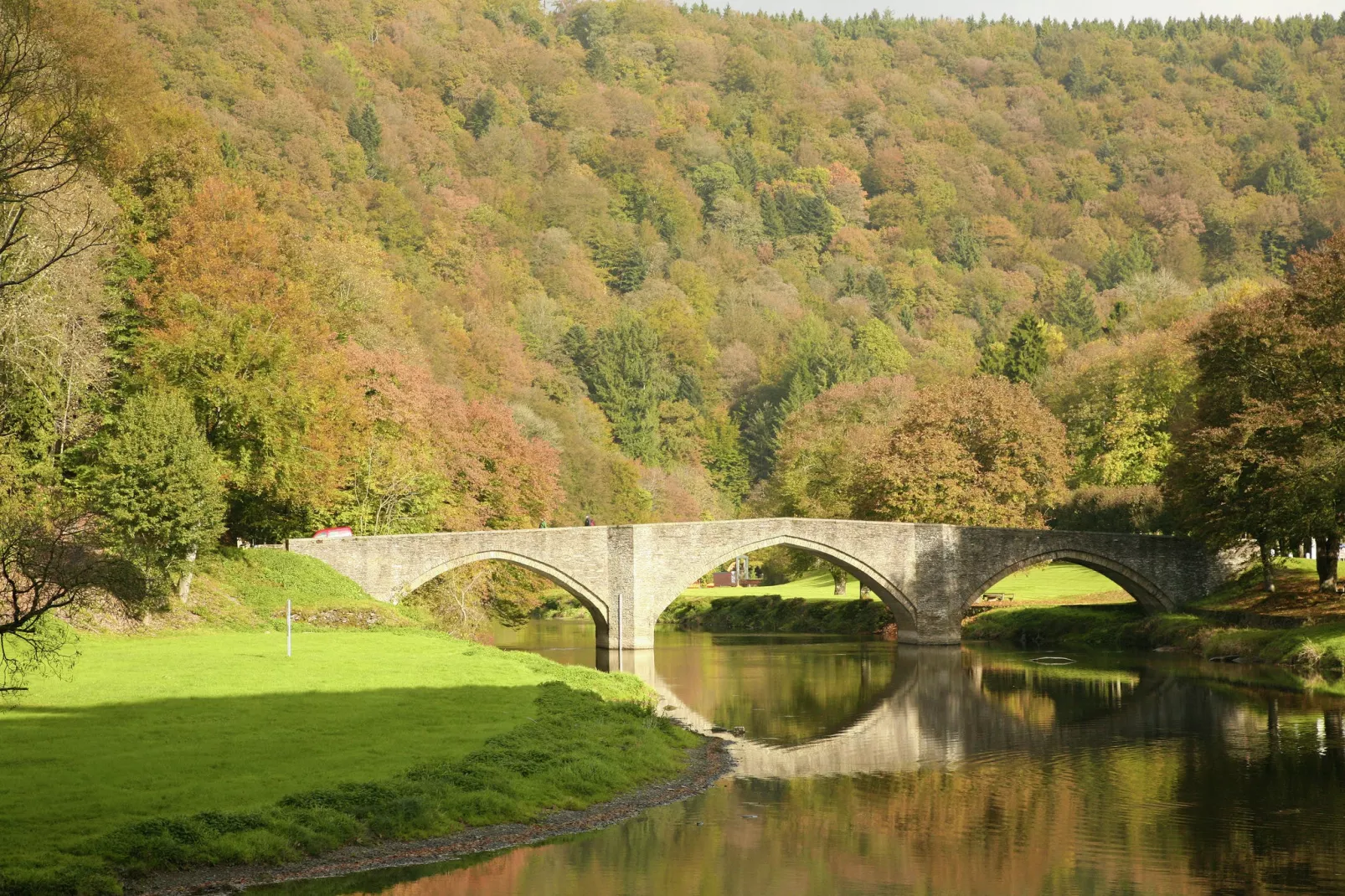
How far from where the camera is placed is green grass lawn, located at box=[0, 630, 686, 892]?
16.8 metres

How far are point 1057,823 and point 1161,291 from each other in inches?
3220

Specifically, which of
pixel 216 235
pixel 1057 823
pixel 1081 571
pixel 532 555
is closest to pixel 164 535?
pixel 216 235

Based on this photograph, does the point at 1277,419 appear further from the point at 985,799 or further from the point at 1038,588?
the point at 985,799

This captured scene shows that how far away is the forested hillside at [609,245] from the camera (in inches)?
1585

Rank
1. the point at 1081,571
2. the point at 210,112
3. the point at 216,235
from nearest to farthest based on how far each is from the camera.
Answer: the point at 216,235
the point at 1081,571
the point at 210,112

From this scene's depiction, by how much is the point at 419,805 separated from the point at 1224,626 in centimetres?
3396

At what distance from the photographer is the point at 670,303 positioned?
405ft

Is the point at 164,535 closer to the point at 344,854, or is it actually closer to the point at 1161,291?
the point at 344,854

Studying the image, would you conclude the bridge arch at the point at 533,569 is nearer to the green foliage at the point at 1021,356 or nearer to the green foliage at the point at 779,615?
the green foliage at the point at 779,615

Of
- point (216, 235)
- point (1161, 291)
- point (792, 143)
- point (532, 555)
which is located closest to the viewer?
point (216, 235)

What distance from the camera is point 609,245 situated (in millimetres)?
131250

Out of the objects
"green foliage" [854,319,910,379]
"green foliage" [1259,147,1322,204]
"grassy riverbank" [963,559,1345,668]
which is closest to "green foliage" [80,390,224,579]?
"grassy riverbank" [963,559,1345,668]

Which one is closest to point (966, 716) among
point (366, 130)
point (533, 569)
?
point (533, 569)

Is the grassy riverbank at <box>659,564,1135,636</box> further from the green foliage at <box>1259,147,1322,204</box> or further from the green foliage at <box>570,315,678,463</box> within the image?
the green foliage at <box>1259,147,1322,204</box>
